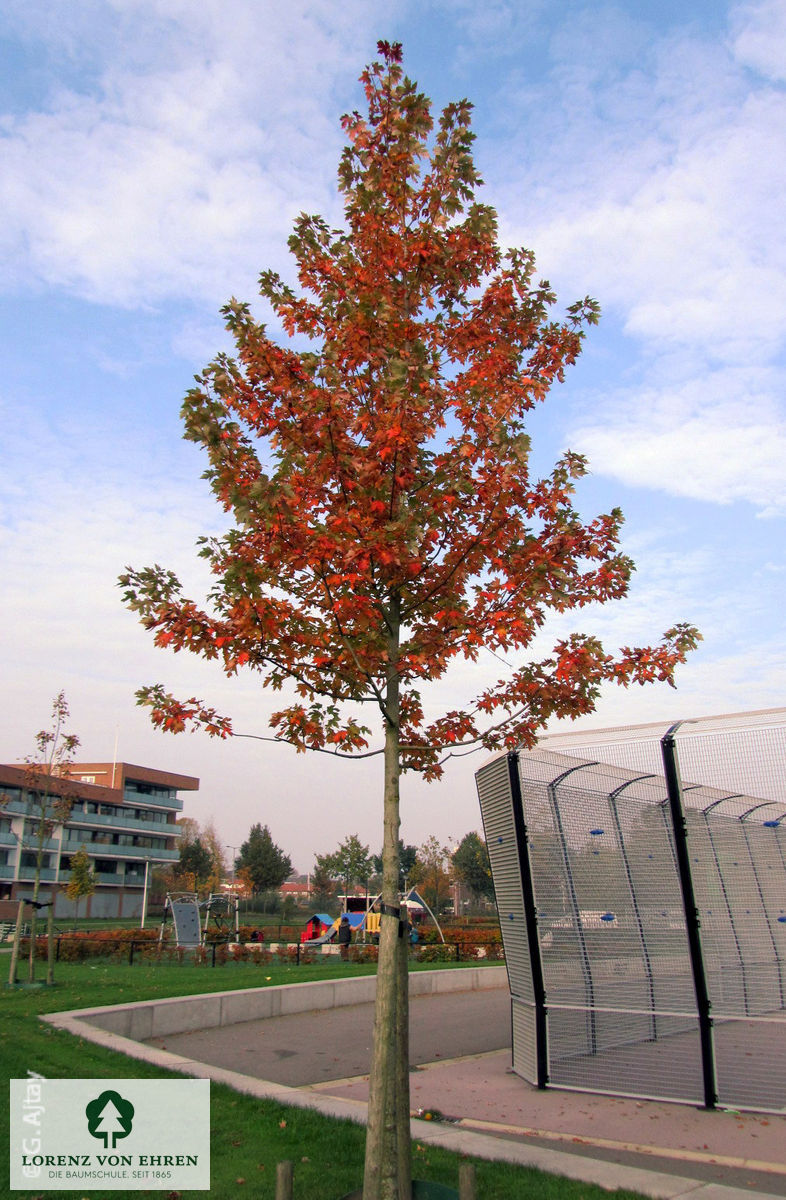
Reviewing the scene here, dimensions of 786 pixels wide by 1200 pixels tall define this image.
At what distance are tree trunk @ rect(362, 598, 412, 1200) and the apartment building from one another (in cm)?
5637

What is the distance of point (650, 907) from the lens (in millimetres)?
8133

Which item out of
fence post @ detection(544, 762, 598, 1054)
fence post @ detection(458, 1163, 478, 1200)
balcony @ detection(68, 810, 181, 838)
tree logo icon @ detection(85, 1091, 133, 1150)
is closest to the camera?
fence post @ detection(458, 1163, 478, 1200)

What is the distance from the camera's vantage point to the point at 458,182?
643 cm

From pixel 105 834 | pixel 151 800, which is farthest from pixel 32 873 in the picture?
pixel 151 800

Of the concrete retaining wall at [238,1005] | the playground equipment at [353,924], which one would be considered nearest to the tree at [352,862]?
the playground equipment at [353,924]

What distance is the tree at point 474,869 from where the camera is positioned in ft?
228

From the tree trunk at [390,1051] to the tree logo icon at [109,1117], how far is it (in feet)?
4.89

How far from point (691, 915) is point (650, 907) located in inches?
19.2

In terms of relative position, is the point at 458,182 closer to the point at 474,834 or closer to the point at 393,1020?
the point at 393,1020

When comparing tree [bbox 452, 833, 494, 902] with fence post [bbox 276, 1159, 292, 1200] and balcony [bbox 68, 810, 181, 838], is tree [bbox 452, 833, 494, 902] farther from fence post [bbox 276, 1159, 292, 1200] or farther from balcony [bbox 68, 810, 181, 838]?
fence post [bbox 276, 1159, 292, 1200]

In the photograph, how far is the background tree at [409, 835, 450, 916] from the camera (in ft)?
236

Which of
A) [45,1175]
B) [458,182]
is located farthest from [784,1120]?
[458,182]

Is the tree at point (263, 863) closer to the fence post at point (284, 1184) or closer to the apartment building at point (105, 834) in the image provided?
the apartment building at point (105, 834)

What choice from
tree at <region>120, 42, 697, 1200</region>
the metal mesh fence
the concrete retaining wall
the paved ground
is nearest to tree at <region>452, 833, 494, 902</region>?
the concrete retaining wall
